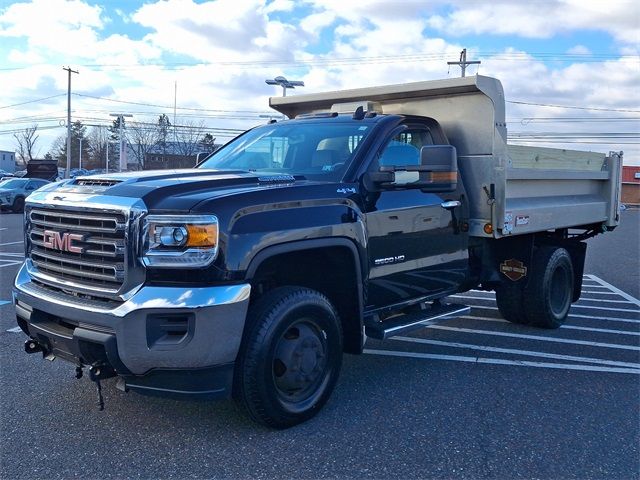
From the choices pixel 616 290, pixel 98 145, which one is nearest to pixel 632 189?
pixel 616 290

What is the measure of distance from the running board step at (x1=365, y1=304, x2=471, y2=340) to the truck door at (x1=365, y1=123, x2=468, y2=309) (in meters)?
Answer: 0.15

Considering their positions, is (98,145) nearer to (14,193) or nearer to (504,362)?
(14,193)

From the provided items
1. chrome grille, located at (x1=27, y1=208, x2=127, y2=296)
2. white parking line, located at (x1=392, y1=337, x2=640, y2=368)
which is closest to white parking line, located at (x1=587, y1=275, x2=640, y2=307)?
white parking line, located at (x1=392, y1=337, x2=640, y2=368)

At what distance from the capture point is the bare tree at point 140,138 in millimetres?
65906

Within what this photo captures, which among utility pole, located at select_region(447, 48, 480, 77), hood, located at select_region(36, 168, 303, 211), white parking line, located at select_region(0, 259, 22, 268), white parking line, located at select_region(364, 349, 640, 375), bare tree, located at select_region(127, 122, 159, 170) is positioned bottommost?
white parking line, located at select_region(364, 349, 640, 375)

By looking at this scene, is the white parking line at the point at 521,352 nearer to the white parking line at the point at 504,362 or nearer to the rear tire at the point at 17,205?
the white parking line at the point at 504,362

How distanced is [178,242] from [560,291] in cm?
519

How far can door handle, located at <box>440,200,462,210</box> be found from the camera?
534 centimetres

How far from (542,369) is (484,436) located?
66.4 inches

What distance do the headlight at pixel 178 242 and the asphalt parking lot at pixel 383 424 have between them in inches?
43.9

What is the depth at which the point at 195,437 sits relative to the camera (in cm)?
384

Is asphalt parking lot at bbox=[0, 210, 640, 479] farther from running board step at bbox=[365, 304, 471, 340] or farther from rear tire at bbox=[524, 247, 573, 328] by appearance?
rear tire at bbox=[524, 247, 573, 328]

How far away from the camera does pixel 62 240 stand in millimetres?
3863

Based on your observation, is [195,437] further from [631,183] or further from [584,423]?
[631,183]
